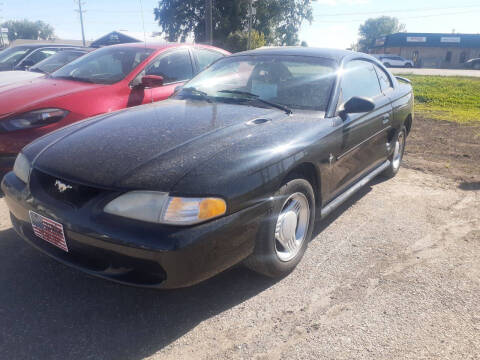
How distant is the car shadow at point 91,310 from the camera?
2.00m

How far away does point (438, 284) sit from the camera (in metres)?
2.66

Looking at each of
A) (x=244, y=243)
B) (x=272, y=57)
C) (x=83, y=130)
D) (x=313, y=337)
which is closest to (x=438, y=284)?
(x=313, y=337)

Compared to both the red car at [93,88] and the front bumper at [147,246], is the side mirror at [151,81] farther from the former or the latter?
the front bumper at [147,246]

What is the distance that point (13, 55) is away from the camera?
8.50 metres

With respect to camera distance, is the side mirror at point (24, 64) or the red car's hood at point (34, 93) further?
the side mirror at point (24, 64)

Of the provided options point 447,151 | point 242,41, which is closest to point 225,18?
point 242,41

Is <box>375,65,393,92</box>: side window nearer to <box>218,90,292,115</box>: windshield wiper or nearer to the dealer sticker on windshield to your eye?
<box>218,90,292,115</box>: windshield wiper

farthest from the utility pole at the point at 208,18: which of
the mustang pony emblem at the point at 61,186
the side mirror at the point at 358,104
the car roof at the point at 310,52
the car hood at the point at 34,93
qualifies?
the mustang pony emblem at the point at 61,186

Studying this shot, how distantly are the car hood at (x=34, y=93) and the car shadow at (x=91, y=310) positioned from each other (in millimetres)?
1683

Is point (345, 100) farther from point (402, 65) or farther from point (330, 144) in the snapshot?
point (402, 65)

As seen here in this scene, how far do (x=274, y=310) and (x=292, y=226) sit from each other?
59 centimetres

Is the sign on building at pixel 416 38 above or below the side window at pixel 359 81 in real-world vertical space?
below

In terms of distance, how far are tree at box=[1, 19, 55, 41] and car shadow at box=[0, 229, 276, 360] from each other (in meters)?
112

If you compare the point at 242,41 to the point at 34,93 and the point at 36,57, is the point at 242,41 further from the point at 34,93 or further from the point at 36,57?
the point at 34,93
